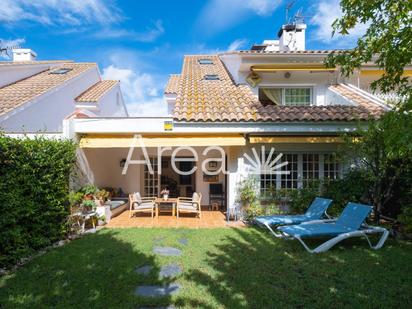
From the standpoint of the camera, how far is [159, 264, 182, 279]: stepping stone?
962 cm

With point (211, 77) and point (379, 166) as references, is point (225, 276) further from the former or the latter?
point (211, 77)

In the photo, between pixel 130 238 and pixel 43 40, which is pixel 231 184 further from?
pixel 43 40

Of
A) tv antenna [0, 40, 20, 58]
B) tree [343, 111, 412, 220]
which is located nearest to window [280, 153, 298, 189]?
tree [343, 111, 412, 220]

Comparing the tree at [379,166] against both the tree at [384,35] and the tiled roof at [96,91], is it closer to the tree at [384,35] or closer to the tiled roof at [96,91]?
the tree at [384,35]

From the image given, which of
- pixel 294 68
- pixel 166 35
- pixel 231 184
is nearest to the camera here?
pixel 231 184

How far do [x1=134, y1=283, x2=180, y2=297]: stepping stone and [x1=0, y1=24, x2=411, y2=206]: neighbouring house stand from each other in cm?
1020

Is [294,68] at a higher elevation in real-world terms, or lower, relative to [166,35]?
lower

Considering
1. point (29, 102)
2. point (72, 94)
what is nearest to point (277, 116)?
point (29, 102)

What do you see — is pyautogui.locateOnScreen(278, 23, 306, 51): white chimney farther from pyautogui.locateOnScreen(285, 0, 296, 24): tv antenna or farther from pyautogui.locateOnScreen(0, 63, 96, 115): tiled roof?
pyautogui.locateOnScreen(0, 63, 96, 115): tiled roof

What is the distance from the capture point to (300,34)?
94.5 ft

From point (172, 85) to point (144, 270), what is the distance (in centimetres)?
2492

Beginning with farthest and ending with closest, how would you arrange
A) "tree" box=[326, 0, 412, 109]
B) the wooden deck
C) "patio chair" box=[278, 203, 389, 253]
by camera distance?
the wooden deck < "patio chair" box=[278, 203, 389, 253] < "tree" box=[326, 0, 412, 109]

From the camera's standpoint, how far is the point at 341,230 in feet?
42.0

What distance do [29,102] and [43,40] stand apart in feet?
64.7
